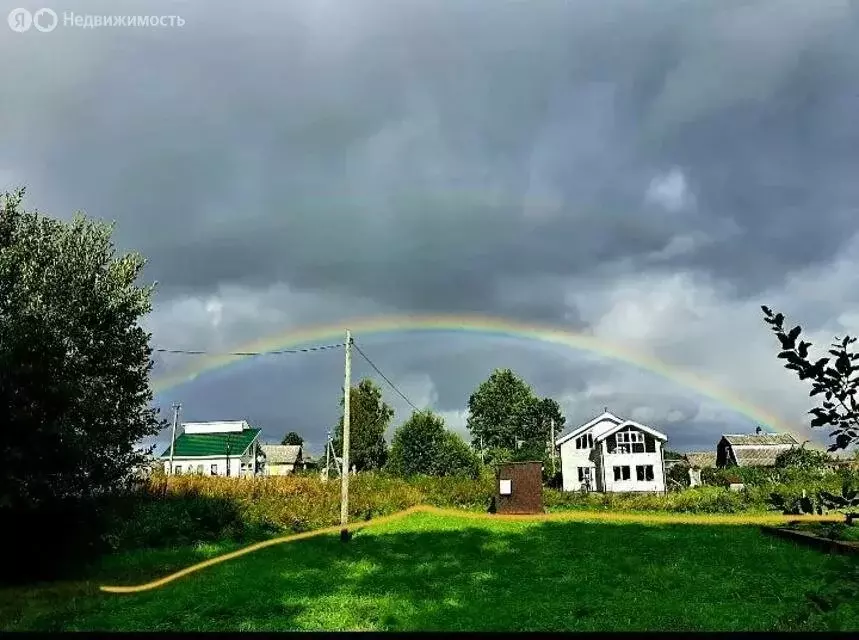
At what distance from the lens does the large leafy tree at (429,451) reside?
63.9 meters

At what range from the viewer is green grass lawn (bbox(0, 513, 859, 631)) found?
41.5ft

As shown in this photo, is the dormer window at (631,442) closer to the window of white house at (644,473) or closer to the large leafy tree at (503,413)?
the window of white house at (644,473)

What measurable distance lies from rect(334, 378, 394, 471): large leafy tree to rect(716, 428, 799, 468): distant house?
4259cm

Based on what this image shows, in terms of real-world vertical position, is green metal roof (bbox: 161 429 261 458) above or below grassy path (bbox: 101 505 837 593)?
above

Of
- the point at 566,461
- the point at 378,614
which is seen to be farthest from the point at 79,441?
the point at 566,461

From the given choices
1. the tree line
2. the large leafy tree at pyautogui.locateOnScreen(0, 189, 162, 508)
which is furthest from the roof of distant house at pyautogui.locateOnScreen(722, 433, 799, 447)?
the large leafy tree at pyautogui.locateOnScreen(0, 189, 162, 508)

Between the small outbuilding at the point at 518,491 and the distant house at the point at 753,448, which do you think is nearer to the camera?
Result: the small outbuilding at the point at 518,491

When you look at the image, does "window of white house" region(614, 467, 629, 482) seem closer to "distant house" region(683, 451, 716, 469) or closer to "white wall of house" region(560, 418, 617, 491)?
"white wall of house" region(560, 418, 617, 491)

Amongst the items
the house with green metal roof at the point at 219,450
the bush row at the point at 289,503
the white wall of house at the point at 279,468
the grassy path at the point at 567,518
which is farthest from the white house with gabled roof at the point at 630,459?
the white wall of house at the point at 279,468

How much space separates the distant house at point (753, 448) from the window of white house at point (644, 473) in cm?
1966

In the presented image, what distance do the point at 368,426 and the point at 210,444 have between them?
20360 mm

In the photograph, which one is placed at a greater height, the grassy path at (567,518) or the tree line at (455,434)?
the tree line at (455,434)

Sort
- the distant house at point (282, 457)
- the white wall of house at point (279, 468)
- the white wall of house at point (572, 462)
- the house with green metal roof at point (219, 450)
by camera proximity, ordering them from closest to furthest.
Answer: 1. the white wall of house at point (572, 462)
2. the house with green metal roof at point (219, 450)
3. the white wall of house at point (279, 468)
4. the distant house at point (282, 457)

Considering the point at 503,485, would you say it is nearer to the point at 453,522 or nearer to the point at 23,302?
the point at 453,522
